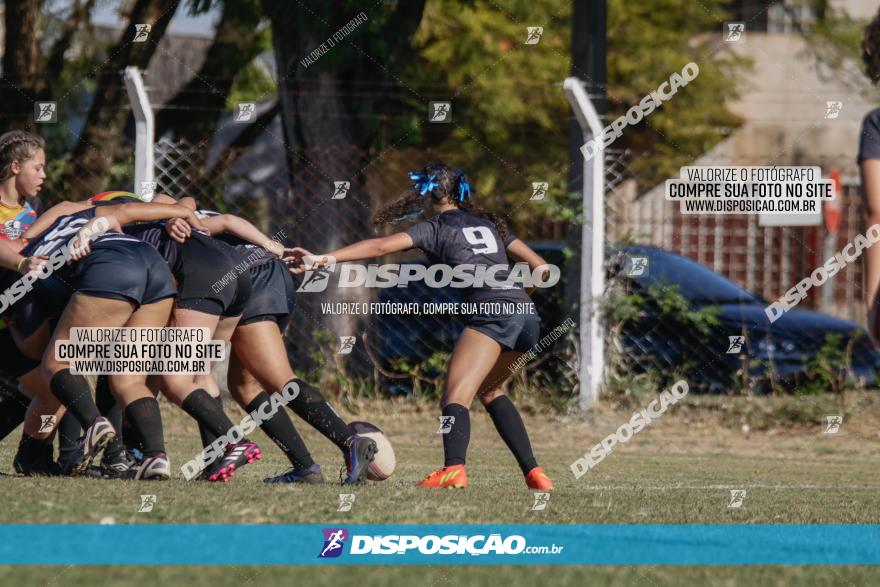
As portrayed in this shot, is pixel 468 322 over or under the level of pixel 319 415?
over

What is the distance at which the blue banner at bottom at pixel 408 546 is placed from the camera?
184 inches

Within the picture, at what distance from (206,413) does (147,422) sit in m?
0.39

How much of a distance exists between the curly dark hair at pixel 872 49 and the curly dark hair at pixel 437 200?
11.9 feet

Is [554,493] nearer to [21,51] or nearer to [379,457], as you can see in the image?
[379,457]

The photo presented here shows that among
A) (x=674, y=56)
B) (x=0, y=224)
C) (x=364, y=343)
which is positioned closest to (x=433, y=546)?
(x=0, y=224)

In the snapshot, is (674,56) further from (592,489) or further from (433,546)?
(433,546)

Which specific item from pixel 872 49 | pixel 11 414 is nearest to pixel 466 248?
pixel 11 414

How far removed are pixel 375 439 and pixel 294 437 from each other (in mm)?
438

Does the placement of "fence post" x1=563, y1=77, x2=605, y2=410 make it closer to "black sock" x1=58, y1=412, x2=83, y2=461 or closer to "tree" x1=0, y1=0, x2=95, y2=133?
"black sock" x1=58, y1=412, x2=83, y2=461

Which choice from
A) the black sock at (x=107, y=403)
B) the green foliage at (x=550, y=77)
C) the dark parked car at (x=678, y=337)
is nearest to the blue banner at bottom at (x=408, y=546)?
the black sock at (x=107, y=403)

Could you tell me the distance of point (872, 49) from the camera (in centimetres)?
454

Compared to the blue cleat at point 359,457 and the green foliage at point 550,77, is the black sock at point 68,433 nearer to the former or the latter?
the blue cleat at point 359,457

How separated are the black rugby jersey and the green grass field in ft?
3.45

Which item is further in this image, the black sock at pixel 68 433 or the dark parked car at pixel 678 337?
the dark parked car at pixel 678 337
